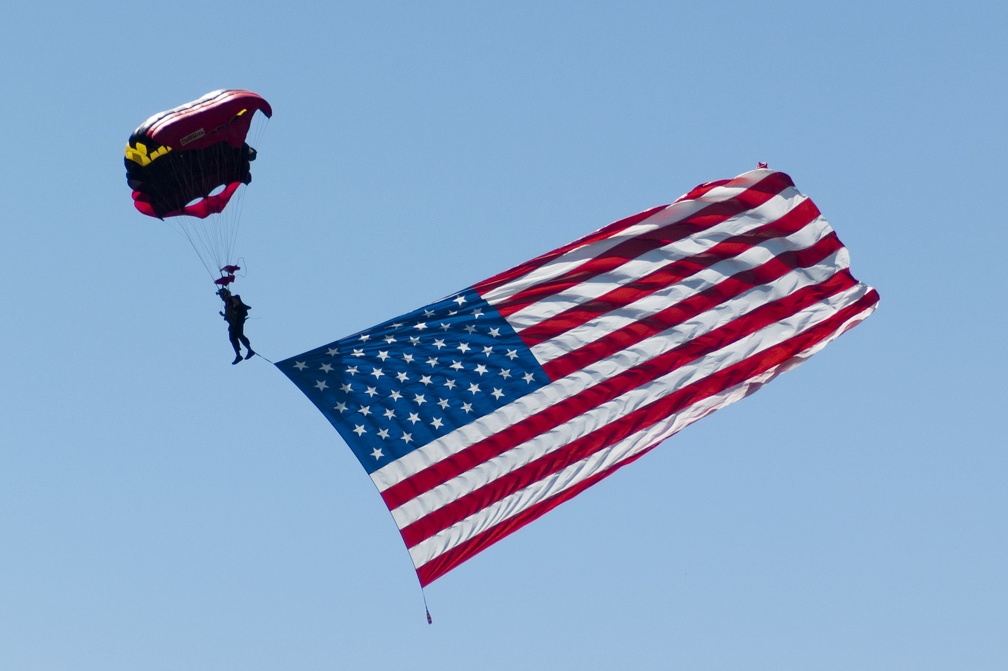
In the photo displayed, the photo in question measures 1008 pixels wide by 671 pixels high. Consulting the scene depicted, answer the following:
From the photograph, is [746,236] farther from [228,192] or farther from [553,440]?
[228,192]

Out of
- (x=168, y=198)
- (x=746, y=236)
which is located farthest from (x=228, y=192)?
(x=746, y=236)

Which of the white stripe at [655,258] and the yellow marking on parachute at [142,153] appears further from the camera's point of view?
the yellow marking on parachute at [142,153]

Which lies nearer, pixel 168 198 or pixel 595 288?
pixel 595 288

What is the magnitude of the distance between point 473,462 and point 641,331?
8.12ft

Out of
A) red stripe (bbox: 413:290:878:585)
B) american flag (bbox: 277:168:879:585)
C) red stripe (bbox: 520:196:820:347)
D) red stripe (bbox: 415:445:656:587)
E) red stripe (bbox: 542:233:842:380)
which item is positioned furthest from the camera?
red stripe (bbox: 520:196:820:347)

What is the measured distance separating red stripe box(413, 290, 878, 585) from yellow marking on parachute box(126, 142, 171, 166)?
6253mm

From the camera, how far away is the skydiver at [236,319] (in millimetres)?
22188

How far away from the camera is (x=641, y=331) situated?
21062 millimetres

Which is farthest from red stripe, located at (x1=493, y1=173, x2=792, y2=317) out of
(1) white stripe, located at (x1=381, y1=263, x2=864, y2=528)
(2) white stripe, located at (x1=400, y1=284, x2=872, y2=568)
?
(2) white stripe, located at (x1=400, y1=284, x2=872, y2=568)

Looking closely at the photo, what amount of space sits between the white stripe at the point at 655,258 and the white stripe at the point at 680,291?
24 cm

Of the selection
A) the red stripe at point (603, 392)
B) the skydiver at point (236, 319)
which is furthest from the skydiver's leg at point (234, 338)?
the red stripe at point (603, 392)

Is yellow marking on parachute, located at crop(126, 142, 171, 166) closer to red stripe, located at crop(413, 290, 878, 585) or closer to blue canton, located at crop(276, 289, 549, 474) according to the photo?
blue canton, located at crop(276, 289, 549, 474)

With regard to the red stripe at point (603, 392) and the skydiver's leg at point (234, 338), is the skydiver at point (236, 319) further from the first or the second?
the red stripe at point (603, 392)

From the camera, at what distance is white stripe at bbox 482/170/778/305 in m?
21.2
